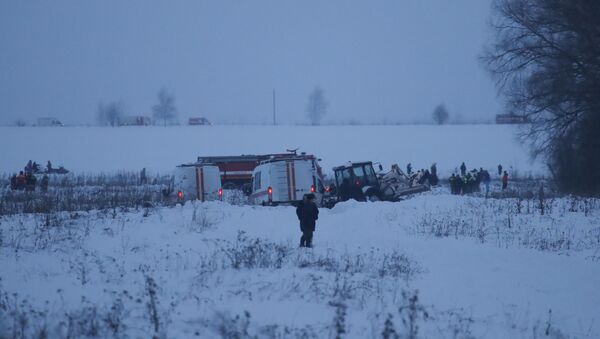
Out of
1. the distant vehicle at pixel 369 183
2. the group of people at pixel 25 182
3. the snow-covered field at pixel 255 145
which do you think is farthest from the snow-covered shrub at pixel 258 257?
the snow-covered field at pixel 255 145

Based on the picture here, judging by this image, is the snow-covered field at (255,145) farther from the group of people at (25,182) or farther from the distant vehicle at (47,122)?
the distant vehicle at (47,122)

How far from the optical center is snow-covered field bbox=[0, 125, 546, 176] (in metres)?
55.3

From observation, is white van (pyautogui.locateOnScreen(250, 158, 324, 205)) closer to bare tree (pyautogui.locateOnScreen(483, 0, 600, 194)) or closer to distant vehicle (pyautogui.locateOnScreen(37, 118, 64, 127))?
bare tree (pyautogui.locateOnScreen(483, 0, 600, 194))

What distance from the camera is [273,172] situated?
878 inches

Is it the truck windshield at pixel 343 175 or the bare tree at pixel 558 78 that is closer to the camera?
the bare tree at pixel 558 78

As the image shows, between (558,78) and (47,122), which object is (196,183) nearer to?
(558,78)

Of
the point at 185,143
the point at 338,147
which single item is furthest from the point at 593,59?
the point at 185,143

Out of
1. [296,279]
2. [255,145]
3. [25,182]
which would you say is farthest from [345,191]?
[255,145]

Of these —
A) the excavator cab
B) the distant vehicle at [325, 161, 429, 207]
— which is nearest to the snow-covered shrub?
the distant vehicle at [325, 161, 429, 207]

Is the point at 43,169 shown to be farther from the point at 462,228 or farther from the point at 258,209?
the point at 462,228

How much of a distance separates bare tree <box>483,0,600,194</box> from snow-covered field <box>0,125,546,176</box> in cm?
2728

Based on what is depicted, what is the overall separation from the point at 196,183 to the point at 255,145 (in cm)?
4003

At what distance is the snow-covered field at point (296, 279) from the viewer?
20.7 ft

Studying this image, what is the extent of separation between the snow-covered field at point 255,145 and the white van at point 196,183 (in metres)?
28.5
